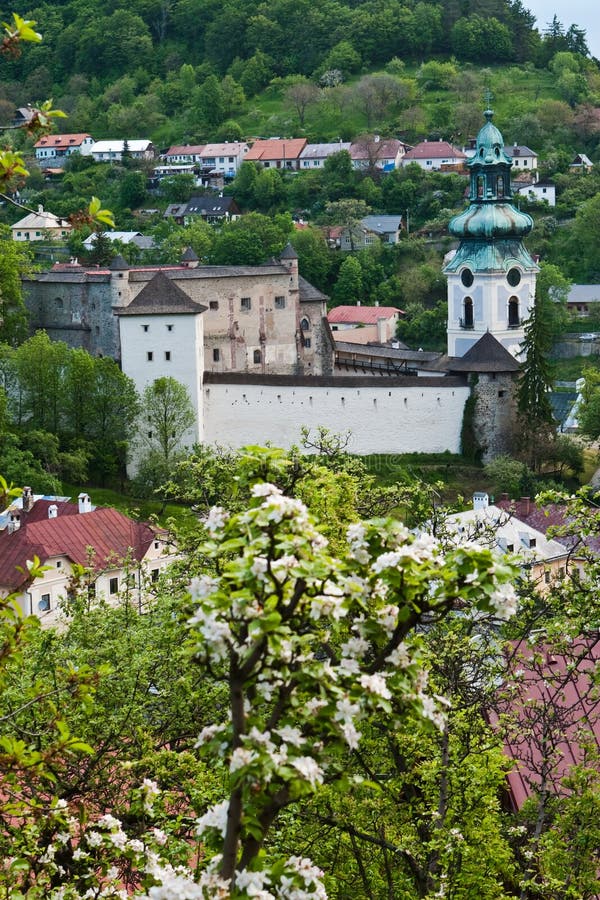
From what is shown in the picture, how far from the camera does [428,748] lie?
1373 cm

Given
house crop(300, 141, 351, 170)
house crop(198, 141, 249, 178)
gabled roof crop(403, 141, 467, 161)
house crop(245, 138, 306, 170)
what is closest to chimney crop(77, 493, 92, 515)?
gabled roof crop(403, 141, 467, 161)

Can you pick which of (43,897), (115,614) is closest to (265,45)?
(115,614)

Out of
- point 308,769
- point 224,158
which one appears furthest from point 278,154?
point 308,769

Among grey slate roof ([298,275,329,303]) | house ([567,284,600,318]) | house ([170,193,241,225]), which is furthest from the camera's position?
house ([170,193,241,225])

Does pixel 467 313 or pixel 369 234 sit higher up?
pixel 369 234

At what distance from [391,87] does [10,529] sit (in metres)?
67.5

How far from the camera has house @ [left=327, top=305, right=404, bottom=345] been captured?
63906mm

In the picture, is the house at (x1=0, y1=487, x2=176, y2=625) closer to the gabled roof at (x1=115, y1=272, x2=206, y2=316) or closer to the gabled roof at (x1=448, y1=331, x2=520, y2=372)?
the gabled roof at (x1=115, y1=272, x2=206, y2=316)

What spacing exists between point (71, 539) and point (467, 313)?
19279 mm

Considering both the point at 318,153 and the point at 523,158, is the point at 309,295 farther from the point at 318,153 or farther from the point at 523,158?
the point at 318,153

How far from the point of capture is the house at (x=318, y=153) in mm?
90750

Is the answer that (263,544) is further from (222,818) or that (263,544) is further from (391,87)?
(391,87)

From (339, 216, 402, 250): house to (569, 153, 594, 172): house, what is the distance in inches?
428

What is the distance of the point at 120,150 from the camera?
97.7 meters
